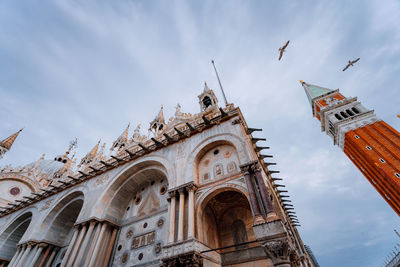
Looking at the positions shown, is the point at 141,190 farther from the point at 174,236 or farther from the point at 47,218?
the point at 47,218

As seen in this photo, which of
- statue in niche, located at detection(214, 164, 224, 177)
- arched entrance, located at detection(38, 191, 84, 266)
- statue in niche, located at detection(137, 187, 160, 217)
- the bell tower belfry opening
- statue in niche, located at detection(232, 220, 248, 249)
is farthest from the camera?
the bell tower belfry opening

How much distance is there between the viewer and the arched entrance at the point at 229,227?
9.95 meters

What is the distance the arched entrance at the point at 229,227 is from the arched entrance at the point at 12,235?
2196 centimetres

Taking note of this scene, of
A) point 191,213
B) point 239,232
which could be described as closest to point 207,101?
point 191,213

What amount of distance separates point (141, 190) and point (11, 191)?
33747mm

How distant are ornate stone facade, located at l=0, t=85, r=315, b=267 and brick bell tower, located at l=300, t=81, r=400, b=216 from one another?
20.7 m

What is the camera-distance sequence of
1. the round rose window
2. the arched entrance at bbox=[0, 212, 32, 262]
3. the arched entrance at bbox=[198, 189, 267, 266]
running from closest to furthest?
the arched entrance at bbox=[198, 189, 267, 266] < the arched entrance at bbox=[0, 212, 32, 262] < the round rose window

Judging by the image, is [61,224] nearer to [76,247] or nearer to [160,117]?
[76,247]

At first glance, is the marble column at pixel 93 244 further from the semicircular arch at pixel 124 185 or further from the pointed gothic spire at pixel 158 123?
the pointed gothic spire at pixel 158 123

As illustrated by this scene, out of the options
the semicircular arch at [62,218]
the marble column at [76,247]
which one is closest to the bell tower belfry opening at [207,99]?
the marble column at [76,247]

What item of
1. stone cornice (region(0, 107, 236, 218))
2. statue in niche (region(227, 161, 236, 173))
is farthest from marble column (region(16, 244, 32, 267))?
statue in niche (region(227, 161, 236, 173))

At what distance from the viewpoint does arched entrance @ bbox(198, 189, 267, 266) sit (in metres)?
9.95

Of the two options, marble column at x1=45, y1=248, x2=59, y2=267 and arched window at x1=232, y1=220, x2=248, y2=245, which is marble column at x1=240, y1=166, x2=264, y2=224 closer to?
arched window at x1=232, y1=220, x2=248, y2=245

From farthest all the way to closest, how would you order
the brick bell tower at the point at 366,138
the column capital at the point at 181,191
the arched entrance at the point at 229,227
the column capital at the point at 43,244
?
the brick bell tower at the point at 366,138 → the column capital at the point at 43,244 → the column capital at the point at 181,191 → the arched entrance at the point at 229,227
